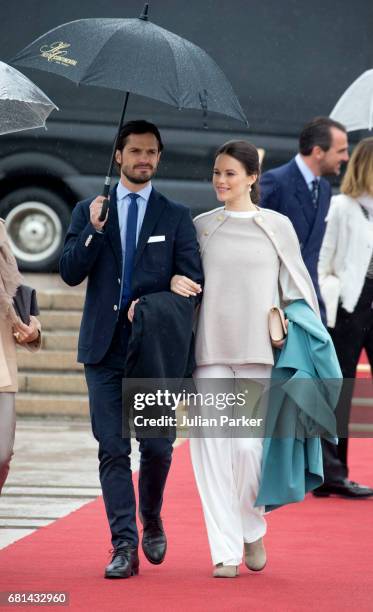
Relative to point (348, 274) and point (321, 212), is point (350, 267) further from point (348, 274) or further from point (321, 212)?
point (321, 212)

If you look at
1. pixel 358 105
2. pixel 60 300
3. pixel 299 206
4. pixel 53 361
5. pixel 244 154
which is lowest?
pixel 53 361

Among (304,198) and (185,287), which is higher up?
(304,198)

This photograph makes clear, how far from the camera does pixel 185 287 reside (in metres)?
6.81

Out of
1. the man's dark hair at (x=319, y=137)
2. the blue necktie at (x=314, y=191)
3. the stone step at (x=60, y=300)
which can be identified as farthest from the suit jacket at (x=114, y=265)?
the stone step at (x=60, y=300)

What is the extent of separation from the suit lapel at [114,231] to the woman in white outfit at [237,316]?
26 cm

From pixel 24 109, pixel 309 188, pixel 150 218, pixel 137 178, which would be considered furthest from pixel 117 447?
pixel 309 188

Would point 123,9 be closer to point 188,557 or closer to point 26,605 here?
point 188,557

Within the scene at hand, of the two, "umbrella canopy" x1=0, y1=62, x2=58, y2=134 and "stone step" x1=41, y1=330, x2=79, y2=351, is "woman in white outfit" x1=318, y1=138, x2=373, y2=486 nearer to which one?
"umbrella canopy" x1=0, y1=62, x2=58, y2=134

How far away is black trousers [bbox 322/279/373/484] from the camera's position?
372 inches

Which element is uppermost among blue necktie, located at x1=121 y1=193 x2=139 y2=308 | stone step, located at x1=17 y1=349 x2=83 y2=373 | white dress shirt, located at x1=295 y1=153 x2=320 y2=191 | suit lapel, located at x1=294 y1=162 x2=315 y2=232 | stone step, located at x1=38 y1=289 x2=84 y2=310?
white dress shirt, located at x1=295 y1=153 x2=320 y2=191

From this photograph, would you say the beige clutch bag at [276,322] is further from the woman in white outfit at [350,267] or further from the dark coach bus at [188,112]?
the dark coach bus at [188,112]

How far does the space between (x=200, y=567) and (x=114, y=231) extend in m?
1.45

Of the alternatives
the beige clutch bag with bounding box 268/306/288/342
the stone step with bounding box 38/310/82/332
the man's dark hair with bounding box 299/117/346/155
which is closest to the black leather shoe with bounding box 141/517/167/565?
the beige clutch bag with bounding box 268/306/288/342

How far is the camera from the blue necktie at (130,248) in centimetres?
690
